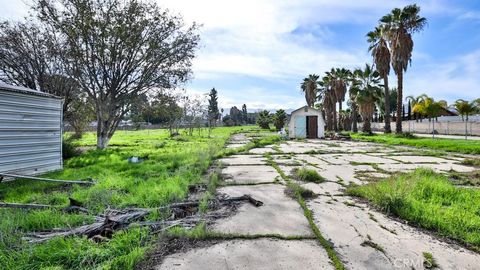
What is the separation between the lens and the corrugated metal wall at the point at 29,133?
24.2ft

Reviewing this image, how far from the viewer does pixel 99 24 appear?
44.3 feet

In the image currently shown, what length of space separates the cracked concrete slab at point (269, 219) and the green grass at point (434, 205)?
1392 mm

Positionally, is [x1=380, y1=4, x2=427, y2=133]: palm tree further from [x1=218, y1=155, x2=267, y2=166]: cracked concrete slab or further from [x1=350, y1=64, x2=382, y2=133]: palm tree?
[x1=218, y1=155, x2=267, y2=166]: cracked concrete slab

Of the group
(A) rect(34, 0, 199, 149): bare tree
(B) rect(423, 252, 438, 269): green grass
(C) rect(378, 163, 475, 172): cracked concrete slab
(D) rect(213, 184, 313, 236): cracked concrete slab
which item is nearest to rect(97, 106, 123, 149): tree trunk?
(A) rect(34, 0, 199, 149): bare tree

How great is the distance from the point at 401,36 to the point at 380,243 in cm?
2547

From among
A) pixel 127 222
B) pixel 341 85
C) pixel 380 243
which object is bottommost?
pixel 380 243

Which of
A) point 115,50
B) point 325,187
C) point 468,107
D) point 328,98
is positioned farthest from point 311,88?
point 325,187

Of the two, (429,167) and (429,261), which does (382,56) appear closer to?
(429,167)

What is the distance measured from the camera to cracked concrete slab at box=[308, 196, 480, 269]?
2703mm

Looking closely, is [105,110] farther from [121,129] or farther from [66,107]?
[121,129]

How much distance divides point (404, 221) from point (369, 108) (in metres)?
28.7

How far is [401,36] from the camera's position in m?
23.5

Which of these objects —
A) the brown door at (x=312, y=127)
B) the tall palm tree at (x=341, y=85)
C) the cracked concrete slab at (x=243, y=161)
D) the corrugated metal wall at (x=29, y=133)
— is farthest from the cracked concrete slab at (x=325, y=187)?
the tall palm tree at (x=341, y=85)

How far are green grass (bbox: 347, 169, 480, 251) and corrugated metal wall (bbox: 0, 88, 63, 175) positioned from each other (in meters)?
8.56
